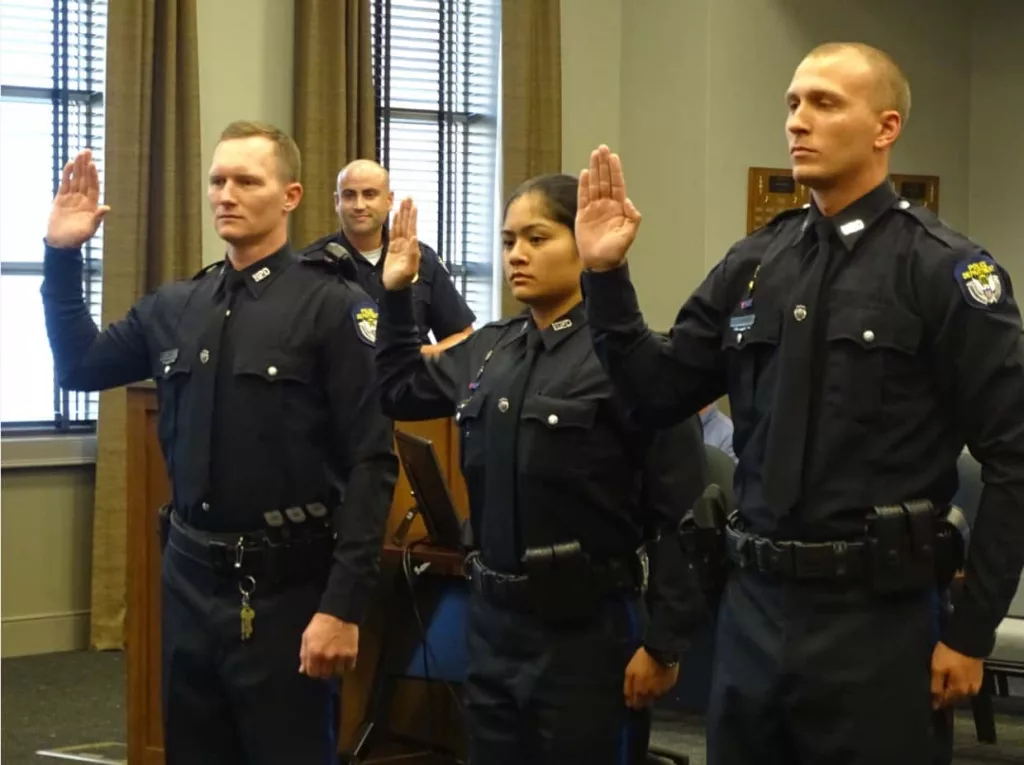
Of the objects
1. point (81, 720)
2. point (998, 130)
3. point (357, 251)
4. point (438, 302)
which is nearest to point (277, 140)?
point (357, 251)

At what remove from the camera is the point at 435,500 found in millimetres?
3275

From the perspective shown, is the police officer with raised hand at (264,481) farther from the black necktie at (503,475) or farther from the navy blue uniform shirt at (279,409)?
the black necktie at (503,475)

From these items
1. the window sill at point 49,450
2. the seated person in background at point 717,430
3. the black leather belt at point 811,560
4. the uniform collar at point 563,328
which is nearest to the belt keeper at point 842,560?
the black leather belt at point 811,560

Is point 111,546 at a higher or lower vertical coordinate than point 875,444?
lower

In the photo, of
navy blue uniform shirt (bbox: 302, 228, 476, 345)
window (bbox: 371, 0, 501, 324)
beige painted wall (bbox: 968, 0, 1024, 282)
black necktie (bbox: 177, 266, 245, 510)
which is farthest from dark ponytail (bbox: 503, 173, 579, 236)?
beige painted wall (bbox: 968, 0, 1024, 282)

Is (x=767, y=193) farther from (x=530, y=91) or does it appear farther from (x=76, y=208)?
(x=76, y=208)

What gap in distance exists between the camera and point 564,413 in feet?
6.77

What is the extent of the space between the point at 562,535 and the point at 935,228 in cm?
73

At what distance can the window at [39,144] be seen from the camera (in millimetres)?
5145

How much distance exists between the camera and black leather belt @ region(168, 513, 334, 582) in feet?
7.27

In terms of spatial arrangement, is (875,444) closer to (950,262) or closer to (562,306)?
(950,262)

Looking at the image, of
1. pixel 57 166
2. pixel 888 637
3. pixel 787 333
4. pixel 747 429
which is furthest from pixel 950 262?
pixel 57 166

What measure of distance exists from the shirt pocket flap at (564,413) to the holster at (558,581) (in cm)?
19

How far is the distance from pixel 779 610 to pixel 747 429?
270 mm
